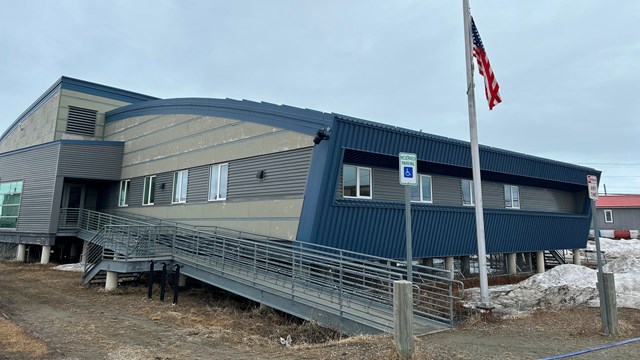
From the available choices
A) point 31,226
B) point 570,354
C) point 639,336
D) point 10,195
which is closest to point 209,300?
point 570,354

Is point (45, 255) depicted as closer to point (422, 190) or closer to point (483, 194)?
point (422, 190)

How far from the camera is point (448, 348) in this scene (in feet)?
20.9

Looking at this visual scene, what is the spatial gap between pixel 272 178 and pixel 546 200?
14624 millimetres

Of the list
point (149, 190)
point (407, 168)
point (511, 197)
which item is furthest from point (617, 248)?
point (149, 190)

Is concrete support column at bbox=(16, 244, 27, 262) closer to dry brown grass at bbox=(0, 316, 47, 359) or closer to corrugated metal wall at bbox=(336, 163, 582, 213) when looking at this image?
dry brown grass at bbox=(0, 316, 47, 359)

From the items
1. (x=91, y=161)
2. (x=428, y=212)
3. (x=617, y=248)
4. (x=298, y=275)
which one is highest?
(x=91, y=161)

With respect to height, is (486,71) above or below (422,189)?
above

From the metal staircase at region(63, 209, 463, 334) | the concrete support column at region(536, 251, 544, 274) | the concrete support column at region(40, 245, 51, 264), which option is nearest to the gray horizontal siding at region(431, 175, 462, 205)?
the metal staircase at region(63, 209, 463, 334)

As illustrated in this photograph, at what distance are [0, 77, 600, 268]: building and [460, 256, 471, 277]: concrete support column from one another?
127 centimetres

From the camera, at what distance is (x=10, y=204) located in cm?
2312

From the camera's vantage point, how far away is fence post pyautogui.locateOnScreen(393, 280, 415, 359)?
5734mm

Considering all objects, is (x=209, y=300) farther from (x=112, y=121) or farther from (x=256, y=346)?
(x=112, y=121)

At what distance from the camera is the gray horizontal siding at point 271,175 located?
12125mm

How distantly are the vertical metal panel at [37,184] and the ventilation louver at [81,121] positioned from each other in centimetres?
264
